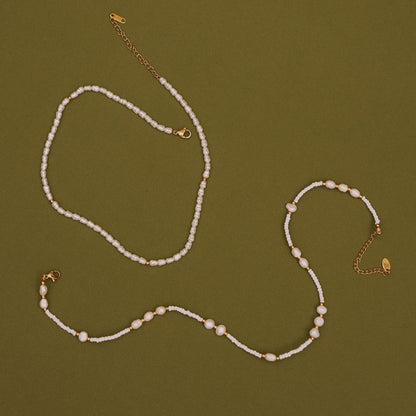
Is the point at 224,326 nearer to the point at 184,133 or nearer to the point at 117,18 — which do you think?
the point at 184,133


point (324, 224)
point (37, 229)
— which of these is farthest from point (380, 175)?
point (37, 229)

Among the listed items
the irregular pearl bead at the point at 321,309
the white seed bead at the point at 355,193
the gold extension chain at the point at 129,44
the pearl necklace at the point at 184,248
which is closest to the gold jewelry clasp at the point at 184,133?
the pearl necklace at the point at 184,248

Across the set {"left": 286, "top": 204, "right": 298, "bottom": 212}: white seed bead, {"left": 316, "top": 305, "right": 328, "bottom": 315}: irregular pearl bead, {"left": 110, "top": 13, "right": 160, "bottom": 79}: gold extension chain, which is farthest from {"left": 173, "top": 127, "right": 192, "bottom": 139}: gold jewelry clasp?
{"left": 316, "top": 305, "right": 328, "bottom": 315}: irregular pearl bead

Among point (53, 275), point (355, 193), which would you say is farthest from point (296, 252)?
point (53, 275)

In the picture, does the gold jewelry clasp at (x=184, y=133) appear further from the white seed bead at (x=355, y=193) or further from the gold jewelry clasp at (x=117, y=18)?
the white seed bead at (x=355, y=193)

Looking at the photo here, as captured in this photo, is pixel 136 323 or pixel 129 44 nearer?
pixel 136 323

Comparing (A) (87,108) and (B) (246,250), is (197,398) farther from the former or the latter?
(A) (87,108)
